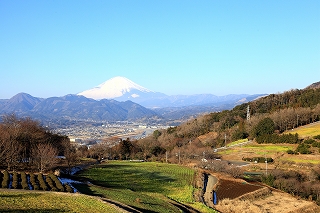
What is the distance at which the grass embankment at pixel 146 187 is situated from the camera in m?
21.1

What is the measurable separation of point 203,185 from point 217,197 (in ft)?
14.3

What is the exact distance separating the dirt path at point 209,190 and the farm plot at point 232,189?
2.42 feet

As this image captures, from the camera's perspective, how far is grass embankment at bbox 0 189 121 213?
15.2m

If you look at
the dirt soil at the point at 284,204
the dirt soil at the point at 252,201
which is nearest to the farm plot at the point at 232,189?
the dirt soil at the point at 252,201

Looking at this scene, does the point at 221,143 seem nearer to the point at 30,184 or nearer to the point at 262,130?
the point at 262,130

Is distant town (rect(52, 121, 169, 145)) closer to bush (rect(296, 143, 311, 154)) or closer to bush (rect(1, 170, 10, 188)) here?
bush (rect(296, 143, 311, 154))

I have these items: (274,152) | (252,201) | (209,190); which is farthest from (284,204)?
(274,152)

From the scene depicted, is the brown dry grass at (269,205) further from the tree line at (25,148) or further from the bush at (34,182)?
the tree line at (25,148)

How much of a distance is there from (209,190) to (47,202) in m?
17.4

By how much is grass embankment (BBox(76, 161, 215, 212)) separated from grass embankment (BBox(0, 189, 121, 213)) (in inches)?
107

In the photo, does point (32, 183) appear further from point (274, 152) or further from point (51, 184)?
point (274, 152)

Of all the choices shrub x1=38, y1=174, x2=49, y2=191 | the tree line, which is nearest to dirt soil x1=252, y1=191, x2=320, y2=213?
shrub x1=38, y1=174, x2=49, y2=191

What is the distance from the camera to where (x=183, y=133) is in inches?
2995

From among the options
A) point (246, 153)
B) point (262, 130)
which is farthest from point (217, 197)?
point (262, 130)
